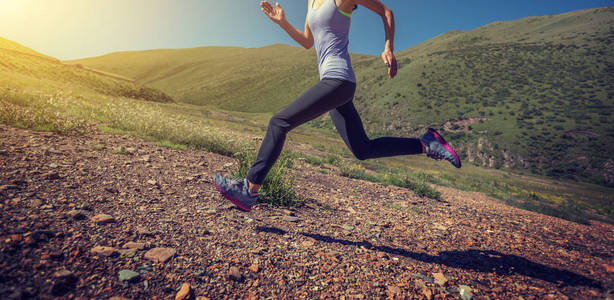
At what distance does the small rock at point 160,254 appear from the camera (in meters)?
1.97

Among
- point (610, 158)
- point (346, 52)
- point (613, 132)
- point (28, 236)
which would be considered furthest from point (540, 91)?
point (28, 236)

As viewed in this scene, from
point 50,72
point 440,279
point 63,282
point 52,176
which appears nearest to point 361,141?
point 440,279

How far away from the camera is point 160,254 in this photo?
2027 mm

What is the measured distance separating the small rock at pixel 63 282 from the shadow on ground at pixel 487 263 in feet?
4.92

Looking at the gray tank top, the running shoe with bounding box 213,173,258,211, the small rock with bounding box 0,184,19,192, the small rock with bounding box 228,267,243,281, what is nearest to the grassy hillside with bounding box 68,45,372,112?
the gray tank top

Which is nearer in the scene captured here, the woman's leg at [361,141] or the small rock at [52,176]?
the small rock at [52,176]

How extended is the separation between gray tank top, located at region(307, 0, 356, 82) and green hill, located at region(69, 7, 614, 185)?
1381 inches

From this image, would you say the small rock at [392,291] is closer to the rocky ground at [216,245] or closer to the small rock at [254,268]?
the rocky ground at [216,245]

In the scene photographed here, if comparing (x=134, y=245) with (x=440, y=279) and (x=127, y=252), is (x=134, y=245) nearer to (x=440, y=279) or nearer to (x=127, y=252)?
(x=127, y=252)

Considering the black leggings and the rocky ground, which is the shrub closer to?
the rocky ground

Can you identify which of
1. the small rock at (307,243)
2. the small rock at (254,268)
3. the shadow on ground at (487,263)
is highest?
the small rock at (254,268)

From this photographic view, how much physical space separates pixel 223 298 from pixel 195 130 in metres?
6.00

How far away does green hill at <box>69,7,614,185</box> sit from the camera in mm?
30266

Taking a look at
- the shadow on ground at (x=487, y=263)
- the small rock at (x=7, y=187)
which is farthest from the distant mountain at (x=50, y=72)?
the shadow on ground at (x=487, y=263)
